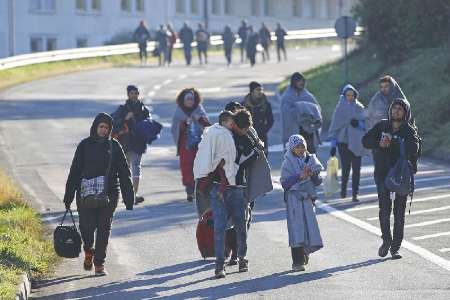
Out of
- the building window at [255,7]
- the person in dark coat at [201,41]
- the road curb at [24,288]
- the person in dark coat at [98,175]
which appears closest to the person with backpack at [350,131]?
the person in dark coat at [98,175]

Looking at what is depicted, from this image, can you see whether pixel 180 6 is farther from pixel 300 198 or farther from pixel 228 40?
pixel 300 198

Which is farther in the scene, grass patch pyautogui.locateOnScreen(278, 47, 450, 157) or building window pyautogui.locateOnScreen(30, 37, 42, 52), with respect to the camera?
building window pyautogui.locateOnScreen(30, 37, 42, 52)

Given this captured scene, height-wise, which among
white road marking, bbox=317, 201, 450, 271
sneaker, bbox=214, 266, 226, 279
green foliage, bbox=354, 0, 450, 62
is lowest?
white road marking, bbox=317, 201, 450, 271

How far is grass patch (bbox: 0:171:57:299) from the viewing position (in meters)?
13.0

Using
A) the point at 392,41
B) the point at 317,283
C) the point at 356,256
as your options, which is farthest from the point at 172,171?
the point at 392,41

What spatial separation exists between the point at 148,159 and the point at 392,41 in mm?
14786

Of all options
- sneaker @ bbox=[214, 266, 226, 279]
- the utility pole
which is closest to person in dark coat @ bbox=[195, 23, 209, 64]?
the utility pole

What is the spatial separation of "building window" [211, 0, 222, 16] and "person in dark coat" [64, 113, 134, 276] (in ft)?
253

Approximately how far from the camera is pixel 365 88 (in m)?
38.5

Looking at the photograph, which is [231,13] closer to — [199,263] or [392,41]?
[392,41]

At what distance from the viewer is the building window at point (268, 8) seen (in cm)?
9656

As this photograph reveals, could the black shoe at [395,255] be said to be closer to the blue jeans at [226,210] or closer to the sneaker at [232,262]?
the sneaker at [232,262]

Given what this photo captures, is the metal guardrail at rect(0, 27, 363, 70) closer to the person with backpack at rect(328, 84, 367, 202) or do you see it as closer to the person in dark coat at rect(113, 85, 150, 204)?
the person with backpack at rect(328, 84, 367, 202)

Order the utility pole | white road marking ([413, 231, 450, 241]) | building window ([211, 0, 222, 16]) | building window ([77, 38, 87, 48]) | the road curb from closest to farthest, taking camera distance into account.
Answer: the road curb, white road marking ([413, 231, 450, 241]), the utility pole, building window ([77, 38, 87, 48]), building window ([211, 0, 222, 16])
